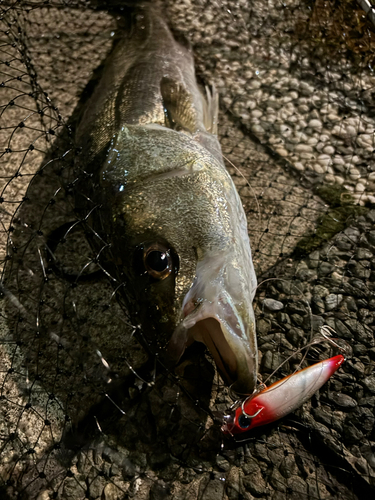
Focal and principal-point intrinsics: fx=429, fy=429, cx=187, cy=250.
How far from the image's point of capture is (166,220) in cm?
270

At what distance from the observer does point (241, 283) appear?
2.55m

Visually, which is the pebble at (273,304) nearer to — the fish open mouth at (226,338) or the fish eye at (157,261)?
the fish open mouth at (226,338)

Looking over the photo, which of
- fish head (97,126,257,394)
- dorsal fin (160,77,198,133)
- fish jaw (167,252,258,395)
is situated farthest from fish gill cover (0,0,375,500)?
dorsal fin (160,77,198,133)

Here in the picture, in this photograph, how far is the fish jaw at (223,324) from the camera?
7.71ft

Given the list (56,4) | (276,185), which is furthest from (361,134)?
(56,4)

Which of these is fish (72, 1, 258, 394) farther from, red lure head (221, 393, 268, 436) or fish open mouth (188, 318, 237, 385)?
red lure head (221, 393, 268, 436)

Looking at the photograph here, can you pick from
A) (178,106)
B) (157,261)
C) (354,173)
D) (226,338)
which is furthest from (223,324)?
(354,173)

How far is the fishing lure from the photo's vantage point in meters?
2.65

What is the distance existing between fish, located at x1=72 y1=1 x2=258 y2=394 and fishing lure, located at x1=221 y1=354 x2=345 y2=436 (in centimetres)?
25

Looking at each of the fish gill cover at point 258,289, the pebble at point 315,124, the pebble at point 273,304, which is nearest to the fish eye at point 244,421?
the fish gill cover at point 258,289

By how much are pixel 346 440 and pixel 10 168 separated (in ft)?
12.3

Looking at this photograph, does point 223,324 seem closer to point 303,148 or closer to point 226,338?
point 226,338

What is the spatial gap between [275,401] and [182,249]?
3.63 feet

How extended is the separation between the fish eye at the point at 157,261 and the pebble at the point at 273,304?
112 centimetres
